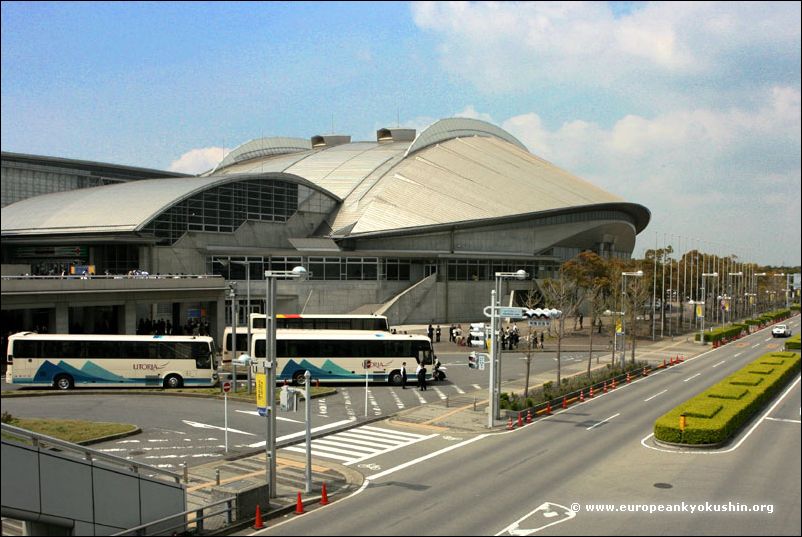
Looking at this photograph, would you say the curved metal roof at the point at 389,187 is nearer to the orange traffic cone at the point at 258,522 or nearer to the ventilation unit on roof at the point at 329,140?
the ventilation unit on roof at the point at 329,140

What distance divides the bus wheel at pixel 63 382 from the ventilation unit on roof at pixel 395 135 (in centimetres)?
7280

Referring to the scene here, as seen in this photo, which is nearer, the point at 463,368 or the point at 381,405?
the point at 381,405

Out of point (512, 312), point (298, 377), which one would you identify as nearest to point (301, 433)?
point (512, 312)

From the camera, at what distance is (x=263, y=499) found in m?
18.3

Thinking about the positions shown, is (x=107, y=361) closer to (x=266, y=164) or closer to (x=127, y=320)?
(x=127, y=320)

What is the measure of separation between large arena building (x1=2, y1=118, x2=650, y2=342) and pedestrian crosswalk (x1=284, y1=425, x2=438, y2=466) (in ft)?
67.5

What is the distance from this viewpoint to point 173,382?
3772 centimetres

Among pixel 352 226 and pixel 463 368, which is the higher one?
pixel 352 226

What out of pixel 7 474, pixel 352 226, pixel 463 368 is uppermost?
pixel 352 226

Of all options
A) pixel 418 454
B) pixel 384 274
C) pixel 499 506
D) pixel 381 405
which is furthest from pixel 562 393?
pixel 384 274

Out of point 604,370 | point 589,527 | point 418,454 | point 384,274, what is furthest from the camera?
point 384,274

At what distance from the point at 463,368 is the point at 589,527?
31.4 m

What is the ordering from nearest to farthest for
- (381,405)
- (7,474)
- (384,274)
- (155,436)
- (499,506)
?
(7,474) < (499,506) < (155,436) < (381,405) < (384,274)

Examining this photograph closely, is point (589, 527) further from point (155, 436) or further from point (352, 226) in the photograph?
point (352, 226)
